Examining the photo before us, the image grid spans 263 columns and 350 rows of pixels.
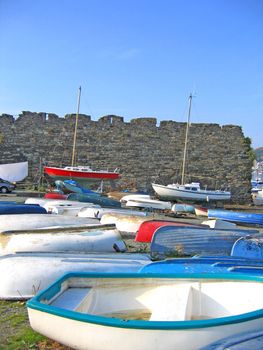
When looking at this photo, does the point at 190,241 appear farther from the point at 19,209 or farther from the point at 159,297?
the point at 19,209

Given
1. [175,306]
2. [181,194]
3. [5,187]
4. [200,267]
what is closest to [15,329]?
[175,306]

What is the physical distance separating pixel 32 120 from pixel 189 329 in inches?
868

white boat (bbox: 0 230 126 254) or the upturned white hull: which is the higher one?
the upturned white hull

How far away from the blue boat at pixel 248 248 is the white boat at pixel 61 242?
199cm

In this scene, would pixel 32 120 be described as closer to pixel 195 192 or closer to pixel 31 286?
pixel 195 192

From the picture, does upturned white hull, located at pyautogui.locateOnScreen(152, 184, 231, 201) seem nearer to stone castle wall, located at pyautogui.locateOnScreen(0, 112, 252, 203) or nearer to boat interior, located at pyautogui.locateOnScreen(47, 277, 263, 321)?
stone castle wall, located at pyautogui.locateOnScreen(0, 112, 252, 203)

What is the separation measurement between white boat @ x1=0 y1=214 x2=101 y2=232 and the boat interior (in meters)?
3.70

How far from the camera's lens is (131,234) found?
992 centimetres

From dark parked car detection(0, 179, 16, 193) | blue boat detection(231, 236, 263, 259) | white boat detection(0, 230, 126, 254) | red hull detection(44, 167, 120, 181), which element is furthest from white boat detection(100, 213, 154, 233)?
red hull detection(44, 167, 120, 181)

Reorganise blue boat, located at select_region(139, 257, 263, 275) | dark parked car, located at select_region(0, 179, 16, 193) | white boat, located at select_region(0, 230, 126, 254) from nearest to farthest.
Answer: blue boat, located at select_region(139, 257, 263, 275) < white boat, located at select_region(0, 230, 126, 254) < dark parked car, located at select_region(0, 179, 16, 193)

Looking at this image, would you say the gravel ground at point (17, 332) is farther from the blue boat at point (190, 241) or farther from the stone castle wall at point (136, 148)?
the stone castle wall at point (136, 148)

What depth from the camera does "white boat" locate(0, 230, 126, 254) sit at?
6.44 m

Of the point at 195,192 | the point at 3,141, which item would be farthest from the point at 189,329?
the point at 3,141

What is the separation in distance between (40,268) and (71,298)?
141 cm
